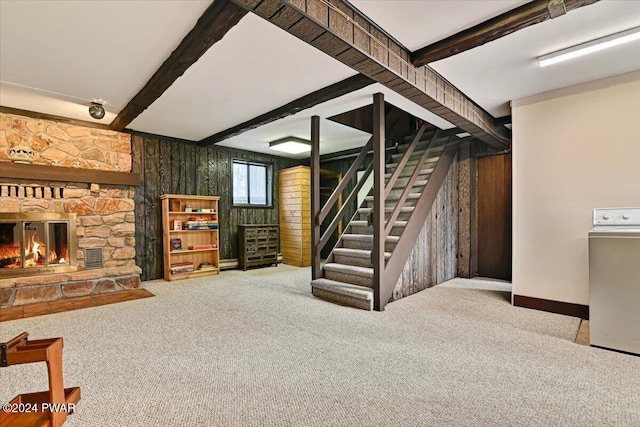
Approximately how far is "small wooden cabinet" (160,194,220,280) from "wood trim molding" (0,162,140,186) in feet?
2.13

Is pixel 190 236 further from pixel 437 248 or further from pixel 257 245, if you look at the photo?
pixel 437 248

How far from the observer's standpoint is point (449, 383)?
6.42ft

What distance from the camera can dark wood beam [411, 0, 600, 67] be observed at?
1.88 meters

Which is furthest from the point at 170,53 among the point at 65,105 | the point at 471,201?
the point at 471,201

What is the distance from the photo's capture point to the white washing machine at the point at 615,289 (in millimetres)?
2355

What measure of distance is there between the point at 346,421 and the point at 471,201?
475 centimetres

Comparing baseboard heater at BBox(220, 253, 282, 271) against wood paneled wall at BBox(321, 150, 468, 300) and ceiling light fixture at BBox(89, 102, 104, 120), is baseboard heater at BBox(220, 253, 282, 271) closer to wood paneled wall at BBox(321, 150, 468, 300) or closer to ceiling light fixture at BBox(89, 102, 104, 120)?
ceiling light fixture at BBox(89, 102, 104, 120)

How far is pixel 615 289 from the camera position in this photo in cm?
243

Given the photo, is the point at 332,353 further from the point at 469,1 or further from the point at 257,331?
the point at 469,1

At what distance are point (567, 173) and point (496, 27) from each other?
82.5 inches

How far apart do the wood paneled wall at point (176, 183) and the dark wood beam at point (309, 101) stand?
3.90ft

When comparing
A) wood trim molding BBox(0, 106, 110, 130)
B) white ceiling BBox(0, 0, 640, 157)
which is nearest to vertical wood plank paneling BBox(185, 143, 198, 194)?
wood trim molding BBox(0, 106, 110, 130)

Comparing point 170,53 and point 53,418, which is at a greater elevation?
point 170,53

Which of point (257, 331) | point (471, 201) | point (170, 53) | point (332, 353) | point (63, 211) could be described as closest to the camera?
point (332, 353)
